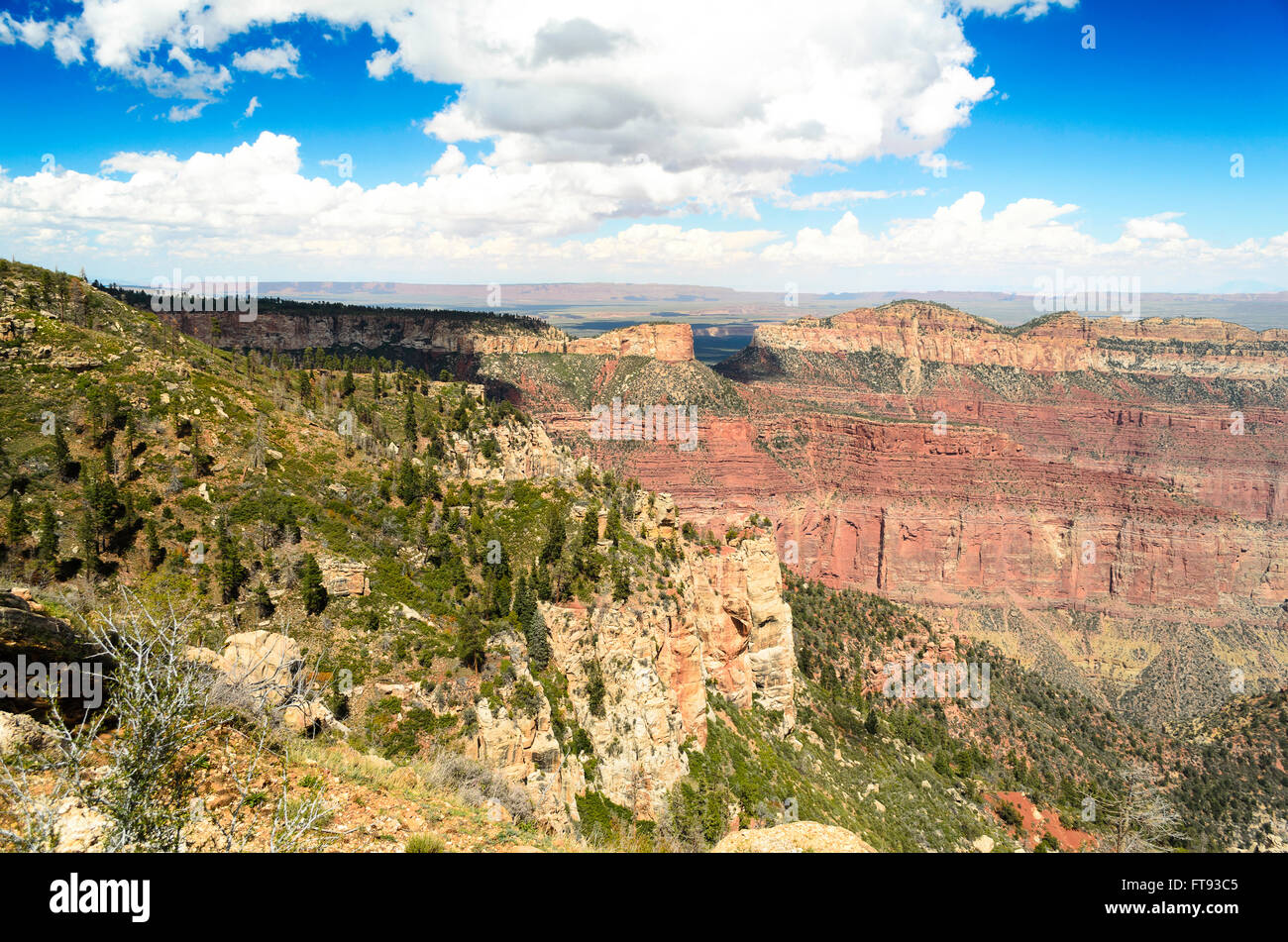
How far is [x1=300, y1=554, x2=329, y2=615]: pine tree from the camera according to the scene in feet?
78.6

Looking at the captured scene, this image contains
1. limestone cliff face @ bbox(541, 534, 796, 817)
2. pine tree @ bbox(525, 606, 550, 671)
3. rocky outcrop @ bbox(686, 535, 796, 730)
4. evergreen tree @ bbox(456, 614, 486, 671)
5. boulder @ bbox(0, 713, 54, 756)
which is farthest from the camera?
rocky outcrop @ bbox(686, 535, 796, 730)

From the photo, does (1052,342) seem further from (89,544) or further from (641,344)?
(89,544)

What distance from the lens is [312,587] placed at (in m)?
24.2

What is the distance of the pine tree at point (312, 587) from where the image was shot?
24.0 m

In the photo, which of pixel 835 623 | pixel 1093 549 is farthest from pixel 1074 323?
pixel 835 623

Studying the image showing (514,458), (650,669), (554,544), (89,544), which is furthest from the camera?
(514,458)

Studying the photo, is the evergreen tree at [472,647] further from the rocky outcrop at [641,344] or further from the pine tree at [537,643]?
the rocky outcrop at [641,344]

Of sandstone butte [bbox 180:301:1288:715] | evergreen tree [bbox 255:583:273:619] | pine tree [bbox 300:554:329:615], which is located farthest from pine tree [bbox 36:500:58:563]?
sandstone butte [bbox 180:301:1288:715]

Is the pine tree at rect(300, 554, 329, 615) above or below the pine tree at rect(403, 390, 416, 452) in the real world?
below

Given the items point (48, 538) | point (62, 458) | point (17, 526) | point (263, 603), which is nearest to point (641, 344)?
point (62, 458)

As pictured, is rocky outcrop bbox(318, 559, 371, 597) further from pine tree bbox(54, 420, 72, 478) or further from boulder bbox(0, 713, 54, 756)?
boulder bbox(0, 713, 54, 756)

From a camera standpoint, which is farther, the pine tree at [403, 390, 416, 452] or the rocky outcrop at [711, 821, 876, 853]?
the pine tree at [403, 390, 416, 452]

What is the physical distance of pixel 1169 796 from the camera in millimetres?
47250

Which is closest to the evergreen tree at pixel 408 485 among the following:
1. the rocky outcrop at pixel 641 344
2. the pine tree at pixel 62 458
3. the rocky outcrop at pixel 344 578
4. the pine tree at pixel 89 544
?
the rocky outcrop at pixel 344 578
